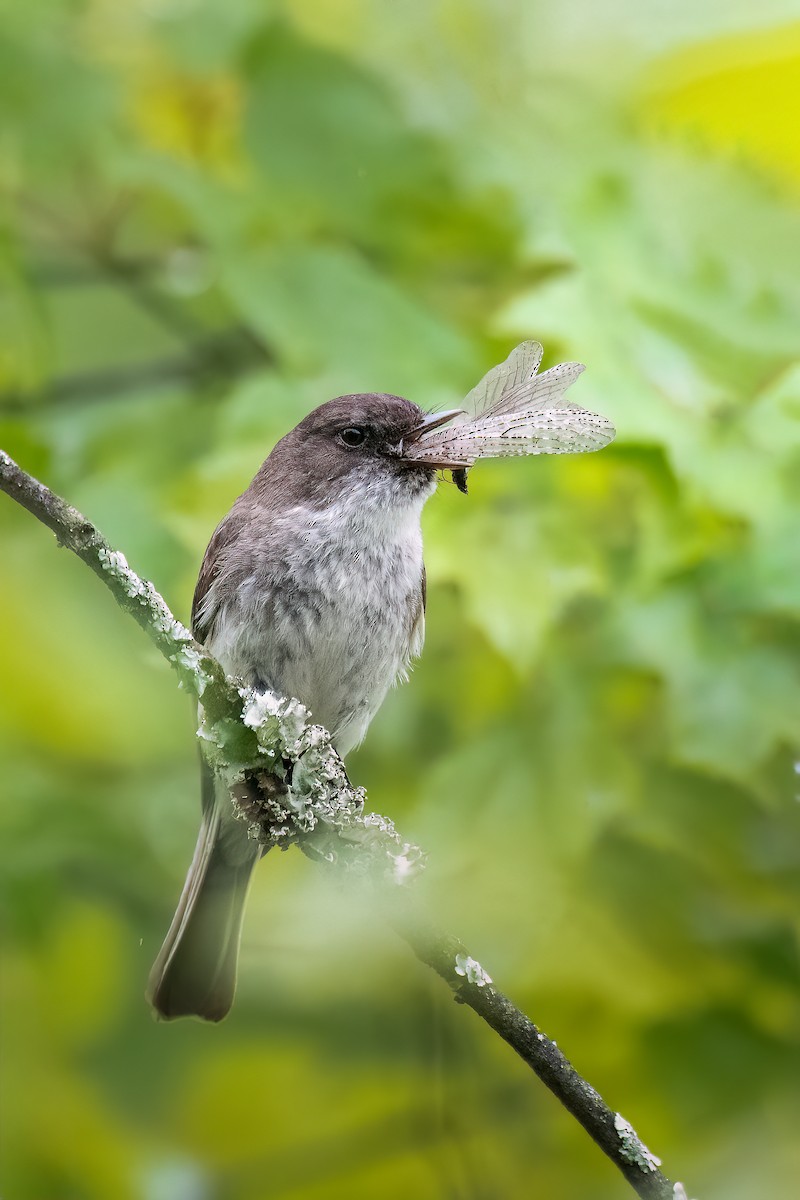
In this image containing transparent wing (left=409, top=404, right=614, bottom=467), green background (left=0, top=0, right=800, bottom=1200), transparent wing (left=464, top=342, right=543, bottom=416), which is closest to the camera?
transparent wing (left=409, top=404, right=614, bottom=467)

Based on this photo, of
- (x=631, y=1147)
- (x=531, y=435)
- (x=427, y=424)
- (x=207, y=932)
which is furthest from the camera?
(x=207, y=932)

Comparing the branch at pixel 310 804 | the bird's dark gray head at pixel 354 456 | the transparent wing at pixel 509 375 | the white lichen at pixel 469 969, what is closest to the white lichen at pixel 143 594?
the branch at pixel 310 804

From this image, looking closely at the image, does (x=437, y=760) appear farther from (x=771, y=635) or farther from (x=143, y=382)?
(x=143, y=382)

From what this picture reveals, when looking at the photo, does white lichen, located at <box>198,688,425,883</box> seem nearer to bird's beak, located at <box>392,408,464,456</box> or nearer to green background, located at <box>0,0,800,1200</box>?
green background, located at <box>0,0,800,1200</box>

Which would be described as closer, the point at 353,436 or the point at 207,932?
the point at 353,436

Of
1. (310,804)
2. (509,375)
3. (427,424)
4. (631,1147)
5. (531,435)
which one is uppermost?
(427,424)

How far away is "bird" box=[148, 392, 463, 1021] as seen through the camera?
2969 millimetres

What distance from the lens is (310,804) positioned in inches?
86.7

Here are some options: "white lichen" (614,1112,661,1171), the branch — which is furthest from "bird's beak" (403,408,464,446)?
"white lichen" (614,1112,661,1171)

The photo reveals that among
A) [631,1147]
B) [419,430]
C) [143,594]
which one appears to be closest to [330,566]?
[419,430]

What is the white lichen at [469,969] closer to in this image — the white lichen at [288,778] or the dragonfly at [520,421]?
the white lichen at [288,778]

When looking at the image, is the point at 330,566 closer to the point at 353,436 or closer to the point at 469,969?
the point at 353,436

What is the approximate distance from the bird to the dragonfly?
0.81 feet

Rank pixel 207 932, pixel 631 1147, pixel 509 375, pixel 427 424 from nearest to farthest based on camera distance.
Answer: pixel 631 1147, pixel 509 375, pixel 427 424, pixel 207 932
